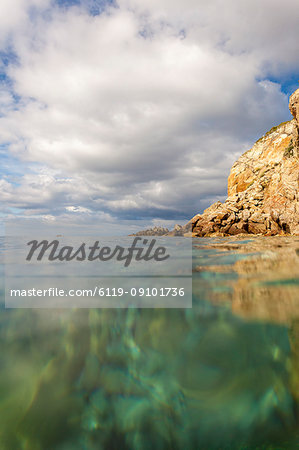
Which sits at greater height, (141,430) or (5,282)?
(5,282)

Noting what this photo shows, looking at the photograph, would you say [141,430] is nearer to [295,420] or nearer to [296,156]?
[295,420]

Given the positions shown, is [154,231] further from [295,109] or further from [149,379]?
[149,379]

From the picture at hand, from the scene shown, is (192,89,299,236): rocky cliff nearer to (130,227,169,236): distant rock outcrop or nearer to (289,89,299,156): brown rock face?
(289,89,299,156): brown rock face

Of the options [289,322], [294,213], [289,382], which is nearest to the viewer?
[289,382]

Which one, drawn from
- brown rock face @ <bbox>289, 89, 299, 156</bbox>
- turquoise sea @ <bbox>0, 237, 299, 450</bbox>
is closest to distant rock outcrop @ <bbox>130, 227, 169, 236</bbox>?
brown rock face @ <bbox>289, 89, 299, 156</bbox>

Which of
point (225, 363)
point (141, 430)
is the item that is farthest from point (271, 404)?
point (141, 430)

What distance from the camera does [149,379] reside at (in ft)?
8.04

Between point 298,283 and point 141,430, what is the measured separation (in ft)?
15.2

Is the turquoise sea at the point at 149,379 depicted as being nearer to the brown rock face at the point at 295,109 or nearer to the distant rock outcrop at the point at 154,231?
the brown rock face at the point at 295,109

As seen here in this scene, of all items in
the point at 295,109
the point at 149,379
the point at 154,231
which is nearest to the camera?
the point at 149,379

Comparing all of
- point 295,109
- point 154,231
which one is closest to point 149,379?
point 295,109

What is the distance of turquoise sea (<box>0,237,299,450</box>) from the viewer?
1.98 m

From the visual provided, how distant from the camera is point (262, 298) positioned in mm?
4289

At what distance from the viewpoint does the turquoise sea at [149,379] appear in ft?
6.50
